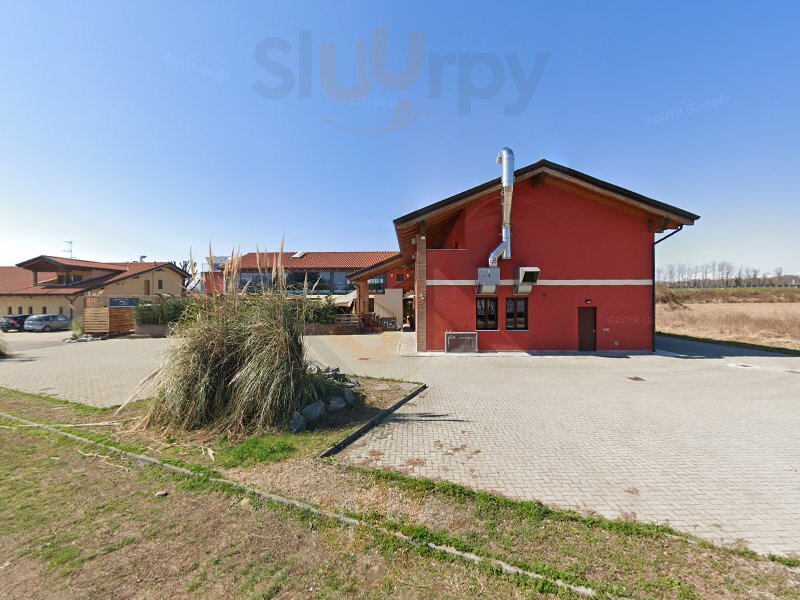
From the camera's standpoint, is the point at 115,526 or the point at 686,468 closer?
the point at 115,526

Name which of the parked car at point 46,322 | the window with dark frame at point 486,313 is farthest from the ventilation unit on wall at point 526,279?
the parked car at point 46,322

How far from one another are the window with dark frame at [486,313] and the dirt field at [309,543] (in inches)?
462

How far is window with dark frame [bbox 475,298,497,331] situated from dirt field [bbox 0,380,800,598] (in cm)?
1173

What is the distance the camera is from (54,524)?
10.6ft

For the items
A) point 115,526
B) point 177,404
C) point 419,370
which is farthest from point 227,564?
point 419,370

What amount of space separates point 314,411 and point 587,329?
13710 millimetres

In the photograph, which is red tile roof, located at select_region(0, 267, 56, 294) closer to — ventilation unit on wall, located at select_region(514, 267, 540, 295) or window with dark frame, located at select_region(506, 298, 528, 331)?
window with dark frame, located at select_region(506, 298, 528, 331)

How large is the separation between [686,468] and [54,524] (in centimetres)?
728

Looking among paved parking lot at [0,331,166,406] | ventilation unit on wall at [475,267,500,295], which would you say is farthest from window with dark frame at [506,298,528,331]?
paved parking lot at [0,331,166,406]

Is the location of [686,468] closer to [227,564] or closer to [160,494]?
[227,564]

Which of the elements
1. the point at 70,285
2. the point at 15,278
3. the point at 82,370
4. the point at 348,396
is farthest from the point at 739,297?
the point at 15,278

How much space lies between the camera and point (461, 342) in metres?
14.7

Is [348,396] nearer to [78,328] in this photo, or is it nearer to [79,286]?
[78,328]

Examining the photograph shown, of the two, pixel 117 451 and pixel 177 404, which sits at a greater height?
pixel 177 404
